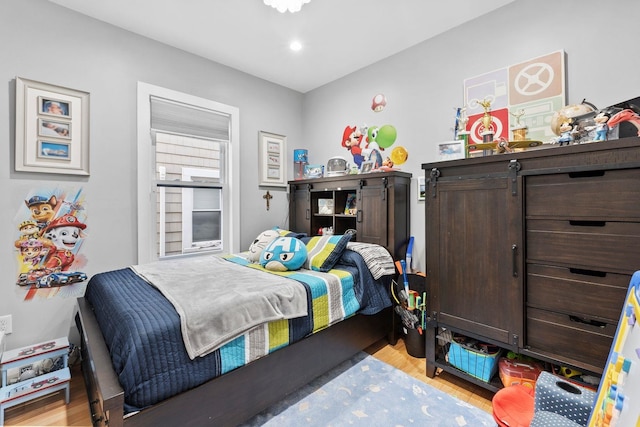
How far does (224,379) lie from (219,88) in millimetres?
2771

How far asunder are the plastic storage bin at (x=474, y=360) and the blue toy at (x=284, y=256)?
1.25m

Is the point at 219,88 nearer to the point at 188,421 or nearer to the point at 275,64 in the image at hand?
the point at 275,64

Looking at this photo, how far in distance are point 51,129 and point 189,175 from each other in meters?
1.16

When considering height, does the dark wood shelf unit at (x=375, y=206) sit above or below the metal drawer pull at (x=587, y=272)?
above

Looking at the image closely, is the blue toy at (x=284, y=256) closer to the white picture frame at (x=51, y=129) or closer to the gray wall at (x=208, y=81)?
the gray wall at (x=208, y=81)

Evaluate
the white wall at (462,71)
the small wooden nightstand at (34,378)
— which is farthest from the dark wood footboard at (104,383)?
the white wall at (462,71)

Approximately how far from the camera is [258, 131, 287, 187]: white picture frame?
11.1 ft

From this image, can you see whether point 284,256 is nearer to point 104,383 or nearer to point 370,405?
point 370,405

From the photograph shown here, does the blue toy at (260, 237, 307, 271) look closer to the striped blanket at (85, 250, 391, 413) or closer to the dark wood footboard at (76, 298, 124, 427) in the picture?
the striped blanket at (85, 250, 391, 413)

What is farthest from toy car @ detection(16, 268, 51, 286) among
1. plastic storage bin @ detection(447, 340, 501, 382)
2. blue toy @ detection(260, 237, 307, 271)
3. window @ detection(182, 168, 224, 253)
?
plastic storage bin @ detection(447, 340, 501, 382)

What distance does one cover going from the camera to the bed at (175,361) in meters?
1.17

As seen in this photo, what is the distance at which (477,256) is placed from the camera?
178 centimetres

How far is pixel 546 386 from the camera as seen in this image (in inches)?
44.8

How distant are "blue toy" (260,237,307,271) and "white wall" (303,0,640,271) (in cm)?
114
